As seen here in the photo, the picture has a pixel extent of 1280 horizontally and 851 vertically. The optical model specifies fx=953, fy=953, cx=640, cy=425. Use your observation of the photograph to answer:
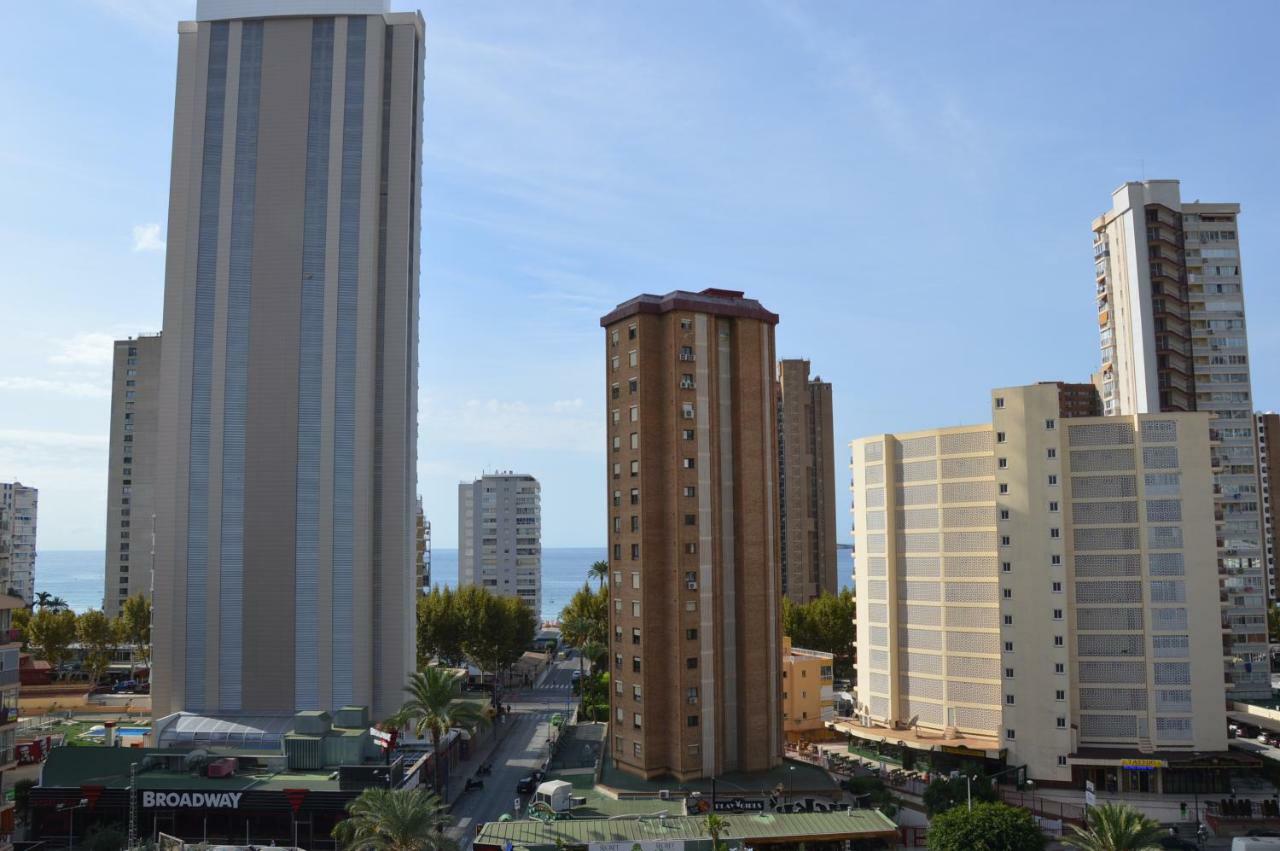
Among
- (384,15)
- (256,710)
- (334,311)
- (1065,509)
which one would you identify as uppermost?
(384,15)

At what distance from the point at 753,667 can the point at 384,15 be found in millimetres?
65823

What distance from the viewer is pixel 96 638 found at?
387 ft

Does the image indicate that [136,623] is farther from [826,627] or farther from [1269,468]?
[1269,468]

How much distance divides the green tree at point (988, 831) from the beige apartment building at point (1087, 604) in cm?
2295

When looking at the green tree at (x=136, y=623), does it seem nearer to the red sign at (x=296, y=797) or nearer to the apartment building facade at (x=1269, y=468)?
the red sign at (x=296, y=797)

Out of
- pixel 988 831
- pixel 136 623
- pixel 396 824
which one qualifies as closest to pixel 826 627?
pixel 988 831

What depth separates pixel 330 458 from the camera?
82375 mm

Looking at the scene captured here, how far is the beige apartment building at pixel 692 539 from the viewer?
70.1 metres

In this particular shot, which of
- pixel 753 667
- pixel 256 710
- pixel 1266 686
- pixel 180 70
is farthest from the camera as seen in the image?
pixel 1266 686

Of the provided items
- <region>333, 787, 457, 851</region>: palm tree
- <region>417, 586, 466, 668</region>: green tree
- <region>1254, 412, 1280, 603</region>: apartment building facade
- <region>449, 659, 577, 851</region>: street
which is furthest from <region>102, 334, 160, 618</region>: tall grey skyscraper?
<region>1254, 412, 1280, 603</region>: apartment building facade

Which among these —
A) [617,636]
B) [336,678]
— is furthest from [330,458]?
[617,636]

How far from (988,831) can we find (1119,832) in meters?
7.04

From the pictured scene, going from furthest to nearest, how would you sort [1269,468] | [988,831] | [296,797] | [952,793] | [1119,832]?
[1269,468], [952,793], [296,797], [988,831], [1119,832]

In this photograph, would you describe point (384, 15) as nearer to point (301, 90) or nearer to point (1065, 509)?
point (301, 90)
